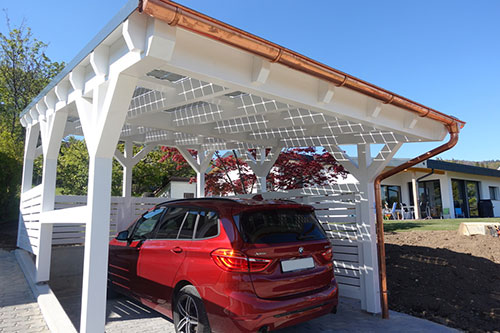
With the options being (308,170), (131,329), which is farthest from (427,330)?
(308,170)

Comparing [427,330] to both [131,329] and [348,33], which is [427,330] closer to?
[131,329]

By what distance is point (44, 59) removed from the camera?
61.9 feet

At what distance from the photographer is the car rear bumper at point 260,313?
285 centimetres

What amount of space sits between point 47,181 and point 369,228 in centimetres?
489

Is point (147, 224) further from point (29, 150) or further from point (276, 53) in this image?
point (29, 150)

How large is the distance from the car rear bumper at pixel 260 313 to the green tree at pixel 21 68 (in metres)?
19.4

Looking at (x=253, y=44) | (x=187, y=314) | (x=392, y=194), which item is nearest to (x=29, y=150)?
(x=187, y=314)

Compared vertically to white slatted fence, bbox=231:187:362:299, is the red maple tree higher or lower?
higher

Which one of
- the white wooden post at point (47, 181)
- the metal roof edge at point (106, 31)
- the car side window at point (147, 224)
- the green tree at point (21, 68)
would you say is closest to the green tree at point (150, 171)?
the green tree at point (21, 68)

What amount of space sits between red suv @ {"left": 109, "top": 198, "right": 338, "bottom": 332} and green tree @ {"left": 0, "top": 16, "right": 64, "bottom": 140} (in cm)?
1826

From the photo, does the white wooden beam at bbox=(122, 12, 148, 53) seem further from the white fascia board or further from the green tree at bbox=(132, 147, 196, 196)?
the green tree at bbox=(132, 147, 196, 196)

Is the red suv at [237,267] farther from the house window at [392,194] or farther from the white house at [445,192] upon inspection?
the house window at [392,194]

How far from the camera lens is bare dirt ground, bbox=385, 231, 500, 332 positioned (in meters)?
4.72

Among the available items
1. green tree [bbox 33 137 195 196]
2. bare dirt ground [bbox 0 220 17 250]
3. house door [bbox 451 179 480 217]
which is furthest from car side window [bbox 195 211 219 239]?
house door [bbox 451 179 480 217]
